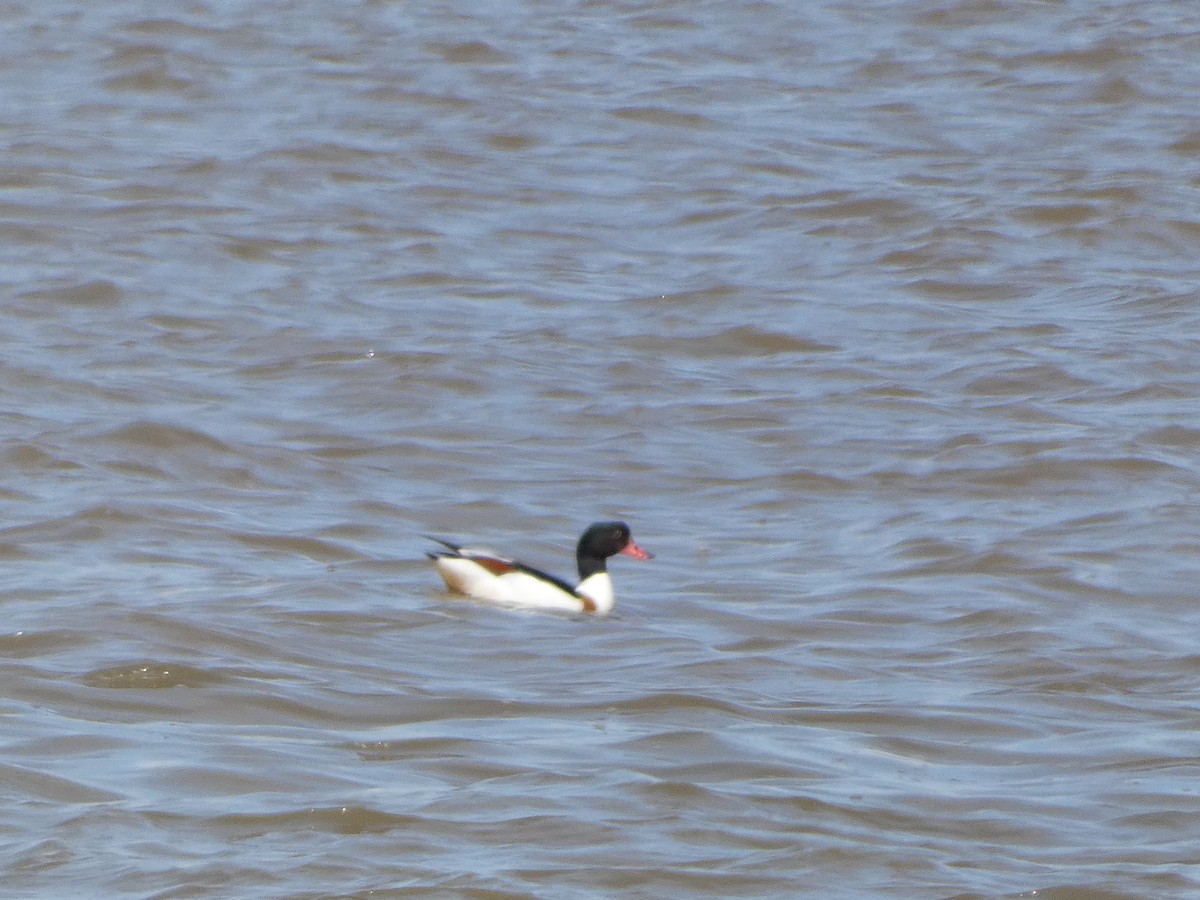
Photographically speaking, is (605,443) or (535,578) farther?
(605,443)

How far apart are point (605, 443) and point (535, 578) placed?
2.29 m

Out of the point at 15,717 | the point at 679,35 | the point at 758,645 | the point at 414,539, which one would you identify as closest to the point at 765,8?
the point at 679,35

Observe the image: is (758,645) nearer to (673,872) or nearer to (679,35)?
(673,872)

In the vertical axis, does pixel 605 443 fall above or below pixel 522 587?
below

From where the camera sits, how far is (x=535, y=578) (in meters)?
9.33

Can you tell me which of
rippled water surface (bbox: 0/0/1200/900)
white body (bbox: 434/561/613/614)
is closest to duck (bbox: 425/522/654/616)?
white body (bbox: 434/561/613/614)

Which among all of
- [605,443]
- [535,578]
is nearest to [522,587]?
[535,578]

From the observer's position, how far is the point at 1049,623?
873 centimetres

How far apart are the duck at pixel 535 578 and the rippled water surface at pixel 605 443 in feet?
0.35

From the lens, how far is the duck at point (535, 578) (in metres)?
8.96

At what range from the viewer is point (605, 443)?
11.5 meters

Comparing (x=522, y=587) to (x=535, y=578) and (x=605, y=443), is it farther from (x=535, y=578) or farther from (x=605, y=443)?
(x=605, y=443)

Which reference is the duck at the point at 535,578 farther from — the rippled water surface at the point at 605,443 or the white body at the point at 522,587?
the rippled water surface at the point at 605,443

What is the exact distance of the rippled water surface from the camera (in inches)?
240
